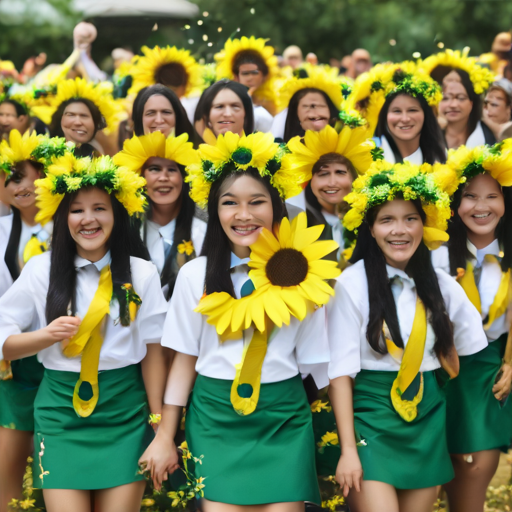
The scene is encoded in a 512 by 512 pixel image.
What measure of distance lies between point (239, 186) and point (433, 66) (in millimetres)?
4288

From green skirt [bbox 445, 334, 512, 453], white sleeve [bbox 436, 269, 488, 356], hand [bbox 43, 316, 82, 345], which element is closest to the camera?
hand [bbox 43, 316, 82, 345]

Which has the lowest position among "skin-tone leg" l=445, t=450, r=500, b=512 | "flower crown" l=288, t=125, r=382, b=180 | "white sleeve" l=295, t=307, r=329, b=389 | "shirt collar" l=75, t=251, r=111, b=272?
"skin-tone leg" l=445, t=450, r=500, b=512

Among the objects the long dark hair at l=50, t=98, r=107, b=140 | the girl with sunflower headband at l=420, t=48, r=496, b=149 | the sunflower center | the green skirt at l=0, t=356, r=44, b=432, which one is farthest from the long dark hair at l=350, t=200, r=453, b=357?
the girl with sunflower headband at l=420, t=48, r=496, b=149

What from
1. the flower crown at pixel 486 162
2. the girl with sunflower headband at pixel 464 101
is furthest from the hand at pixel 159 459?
the girl with sunflower headband at pixel 464 101

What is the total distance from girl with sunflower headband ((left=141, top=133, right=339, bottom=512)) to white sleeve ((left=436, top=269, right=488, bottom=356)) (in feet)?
2.35

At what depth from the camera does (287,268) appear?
3.92m

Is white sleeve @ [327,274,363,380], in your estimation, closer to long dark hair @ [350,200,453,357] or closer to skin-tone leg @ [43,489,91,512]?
long dark hair @ [350,200,453,357]

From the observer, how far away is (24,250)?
5074 millimetres

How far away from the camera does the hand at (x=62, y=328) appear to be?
371cm

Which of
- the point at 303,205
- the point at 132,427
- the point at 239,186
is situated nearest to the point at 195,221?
the point at 303,205

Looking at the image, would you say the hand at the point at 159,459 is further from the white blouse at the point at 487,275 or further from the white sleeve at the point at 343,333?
the white blouse at the point at 487,275

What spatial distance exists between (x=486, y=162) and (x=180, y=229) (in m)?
1.90

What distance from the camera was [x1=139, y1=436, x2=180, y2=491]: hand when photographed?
12.4 feet

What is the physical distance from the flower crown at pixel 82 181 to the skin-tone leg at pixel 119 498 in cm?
140
